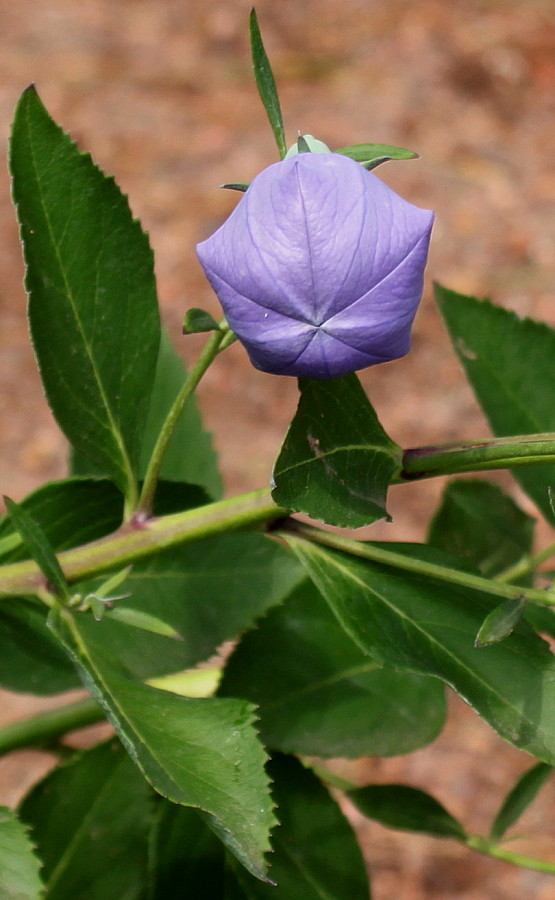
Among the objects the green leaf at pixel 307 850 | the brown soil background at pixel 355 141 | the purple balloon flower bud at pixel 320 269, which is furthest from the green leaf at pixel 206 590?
the brown soil background at pixel 355 141

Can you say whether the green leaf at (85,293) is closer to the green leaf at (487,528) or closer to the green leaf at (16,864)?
the green leaf at (16,864)

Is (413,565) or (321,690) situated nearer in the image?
(413,565)

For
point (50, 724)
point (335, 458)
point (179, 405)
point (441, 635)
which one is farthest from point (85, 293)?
point (50, 724)

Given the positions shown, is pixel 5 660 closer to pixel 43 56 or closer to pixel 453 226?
pixel 453 226

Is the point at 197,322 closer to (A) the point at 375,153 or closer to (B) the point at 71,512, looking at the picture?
(A) the point at 375,153

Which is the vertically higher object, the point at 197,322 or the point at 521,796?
the point at 197,322

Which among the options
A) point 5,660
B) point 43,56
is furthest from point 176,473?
point 43,56
